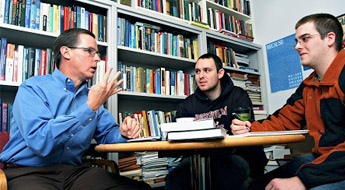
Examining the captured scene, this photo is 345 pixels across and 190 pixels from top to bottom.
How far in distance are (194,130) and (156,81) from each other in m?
1.59

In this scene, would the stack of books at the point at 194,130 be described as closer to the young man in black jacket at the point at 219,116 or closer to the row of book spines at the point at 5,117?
the young man in black jacket at the point at 219,116

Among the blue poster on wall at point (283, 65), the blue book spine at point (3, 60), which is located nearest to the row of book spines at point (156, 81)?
the blue book spine at point (3, 60)

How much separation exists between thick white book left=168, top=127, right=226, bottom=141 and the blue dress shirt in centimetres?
46

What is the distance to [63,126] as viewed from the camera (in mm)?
1012

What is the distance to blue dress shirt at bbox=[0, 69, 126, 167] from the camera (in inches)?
40.3

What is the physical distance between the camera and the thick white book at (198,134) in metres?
0.72

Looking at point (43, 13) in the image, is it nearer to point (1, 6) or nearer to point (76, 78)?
point (1, 6)

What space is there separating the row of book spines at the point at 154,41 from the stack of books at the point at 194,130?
149 centimetres

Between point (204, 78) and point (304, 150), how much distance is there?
1018 millimetres

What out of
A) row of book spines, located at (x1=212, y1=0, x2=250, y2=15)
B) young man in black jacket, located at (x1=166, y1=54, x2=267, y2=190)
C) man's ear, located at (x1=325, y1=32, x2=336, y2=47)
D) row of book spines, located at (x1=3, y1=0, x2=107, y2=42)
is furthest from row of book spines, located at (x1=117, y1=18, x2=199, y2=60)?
man's ear, located at (x1=325, y1=32, x2=336, y2=47)

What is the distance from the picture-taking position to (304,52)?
50.1 inches

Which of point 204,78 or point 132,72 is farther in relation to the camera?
point 132,72

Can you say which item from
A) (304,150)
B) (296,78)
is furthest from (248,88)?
(304,150)

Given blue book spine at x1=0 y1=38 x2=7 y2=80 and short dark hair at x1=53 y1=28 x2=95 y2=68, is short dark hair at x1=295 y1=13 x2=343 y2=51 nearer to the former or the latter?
short dark hair at x1=53 y1=28 x2=95 y2=68
